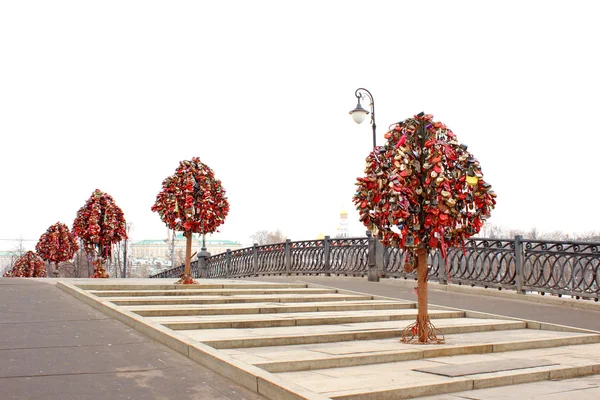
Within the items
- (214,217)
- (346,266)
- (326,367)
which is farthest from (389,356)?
(346,266)

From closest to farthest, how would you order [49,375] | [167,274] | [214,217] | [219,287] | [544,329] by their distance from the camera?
[49,375] < [544,329] < [219,287] < [214,217] < [167,274]

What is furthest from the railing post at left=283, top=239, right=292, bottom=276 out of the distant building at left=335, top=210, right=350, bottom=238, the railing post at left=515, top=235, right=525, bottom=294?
the distant building at left=335, top=210, right=350, bottom=238

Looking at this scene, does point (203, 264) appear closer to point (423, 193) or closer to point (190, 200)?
point (190, 200)

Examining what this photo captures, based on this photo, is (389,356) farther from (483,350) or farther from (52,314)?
(52,314)

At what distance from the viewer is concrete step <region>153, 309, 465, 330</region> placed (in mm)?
9203

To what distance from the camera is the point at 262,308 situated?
1116 centimetres

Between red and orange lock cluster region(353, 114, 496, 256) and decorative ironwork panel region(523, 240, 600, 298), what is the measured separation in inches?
230

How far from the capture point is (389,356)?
7.59 meters

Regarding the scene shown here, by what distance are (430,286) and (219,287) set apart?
5815 millimetres

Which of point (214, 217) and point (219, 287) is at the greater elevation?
point (214, 217)

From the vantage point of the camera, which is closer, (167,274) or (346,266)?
(346,266)

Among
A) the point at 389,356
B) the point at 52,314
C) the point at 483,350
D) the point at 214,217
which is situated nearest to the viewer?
the point at 389,356

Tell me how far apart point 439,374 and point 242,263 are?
67.7 feet

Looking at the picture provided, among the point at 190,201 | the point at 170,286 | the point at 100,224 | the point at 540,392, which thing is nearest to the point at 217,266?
the point at 100,224
